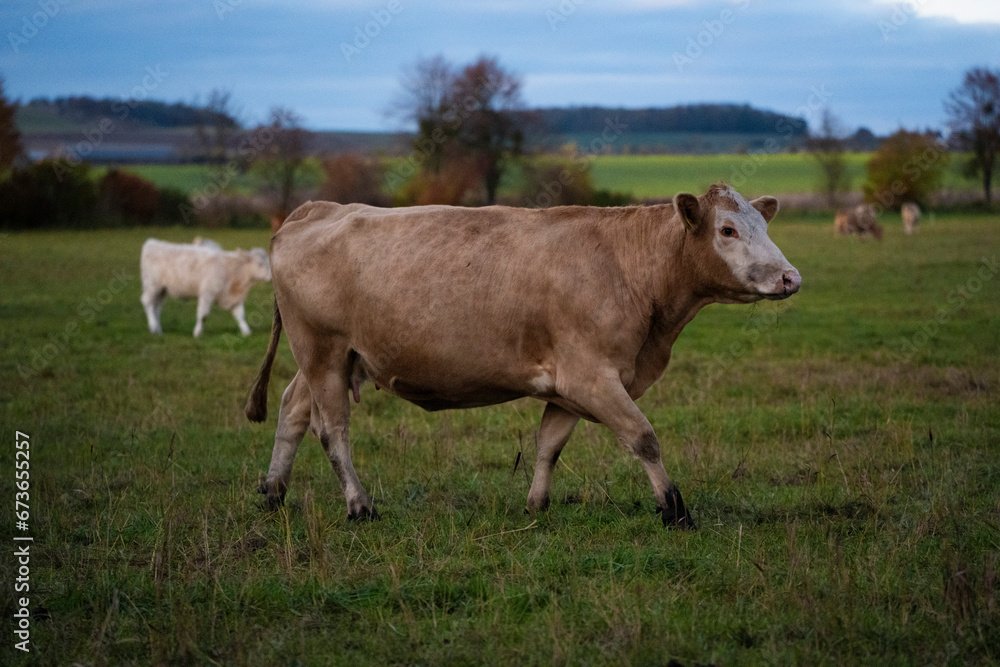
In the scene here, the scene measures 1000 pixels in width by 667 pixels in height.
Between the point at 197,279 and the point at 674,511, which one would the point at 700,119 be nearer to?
the point at 197,279

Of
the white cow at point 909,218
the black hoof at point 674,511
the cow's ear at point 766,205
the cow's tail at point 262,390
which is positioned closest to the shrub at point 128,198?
the white cow at point 909,218

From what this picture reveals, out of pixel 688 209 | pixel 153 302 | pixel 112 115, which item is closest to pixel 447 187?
pixel 153 302

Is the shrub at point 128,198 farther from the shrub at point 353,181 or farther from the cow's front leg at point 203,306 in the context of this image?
the cow's front leg at point 203,306

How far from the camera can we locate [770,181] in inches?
3034

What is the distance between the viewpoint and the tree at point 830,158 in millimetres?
68062

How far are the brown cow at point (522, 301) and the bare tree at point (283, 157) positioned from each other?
147 feet

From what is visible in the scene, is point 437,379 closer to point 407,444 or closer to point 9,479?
point 407,444

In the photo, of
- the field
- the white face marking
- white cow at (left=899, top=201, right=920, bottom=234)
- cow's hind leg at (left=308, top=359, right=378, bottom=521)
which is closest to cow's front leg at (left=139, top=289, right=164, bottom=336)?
cow's hind leg at (left=308, top=359, right=378, bottom=521)

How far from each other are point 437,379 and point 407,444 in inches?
86.4

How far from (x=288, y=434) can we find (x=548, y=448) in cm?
181

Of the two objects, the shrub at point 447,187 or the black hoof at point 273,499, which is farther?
the shrub at point 447,187

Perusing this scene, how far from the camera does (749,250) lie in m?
5.76

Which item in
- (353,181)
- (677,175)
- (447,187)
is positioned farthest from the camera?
(677,175)

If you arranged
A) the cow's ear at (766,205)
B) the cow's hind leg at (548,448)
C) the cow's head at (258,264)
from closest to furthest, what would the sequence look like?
the cow's hind leg at (548,448) → the cow's ear at (766,205) → the cow's head at (258,264)
